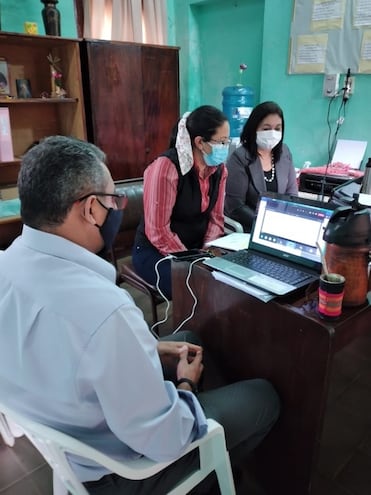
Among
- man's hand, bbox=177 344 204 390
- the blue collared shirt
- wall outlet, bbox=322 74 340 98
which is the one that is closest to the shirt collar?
the blue collared shirt

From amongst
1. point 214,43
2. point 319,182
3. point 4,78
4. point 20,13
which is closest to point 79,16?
point 20,13

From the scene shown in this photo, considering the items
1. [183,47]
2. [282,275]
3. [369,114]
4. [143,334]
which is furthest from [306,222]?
[183,47]

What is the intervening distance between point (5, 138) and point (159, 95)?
1353 millimetres

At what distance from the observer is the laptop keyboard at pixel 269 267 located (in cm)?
106

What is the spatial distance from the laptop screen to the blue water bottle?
2454mm

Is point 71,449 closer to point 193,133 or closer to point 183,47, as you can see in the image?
point 193,133

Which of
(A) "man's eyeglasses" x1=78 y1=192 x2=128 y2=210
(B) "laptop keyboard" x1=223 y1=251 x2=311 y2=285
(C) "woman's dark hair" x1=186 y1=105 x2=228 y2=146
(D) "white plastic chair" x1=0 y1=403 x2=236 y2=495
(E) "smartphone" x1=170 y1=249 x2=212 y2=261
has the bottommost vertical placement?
(D) "white plastic chair" x1=0 y1=403 x2=236 y2=495

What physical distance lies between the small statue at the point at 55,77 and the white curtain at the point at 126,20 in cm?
57

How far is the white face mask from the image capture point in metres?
2.11

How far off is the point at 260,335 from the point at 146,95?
8.77 ft

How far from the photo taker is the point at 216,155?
1.76 metres

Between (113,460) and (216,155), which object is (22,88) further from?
(113,460)

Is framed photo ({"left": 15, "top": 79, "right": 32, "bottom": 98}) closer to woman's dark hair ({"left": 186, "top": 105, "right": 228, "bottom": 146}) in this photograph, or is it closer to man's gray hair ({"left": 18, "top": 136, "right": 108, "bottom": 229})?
woman's dark hair ({"left": 186, "top": 105, "right": 228, "bottom": 146})

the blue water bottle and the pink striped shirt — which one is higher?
the blue water bottle
